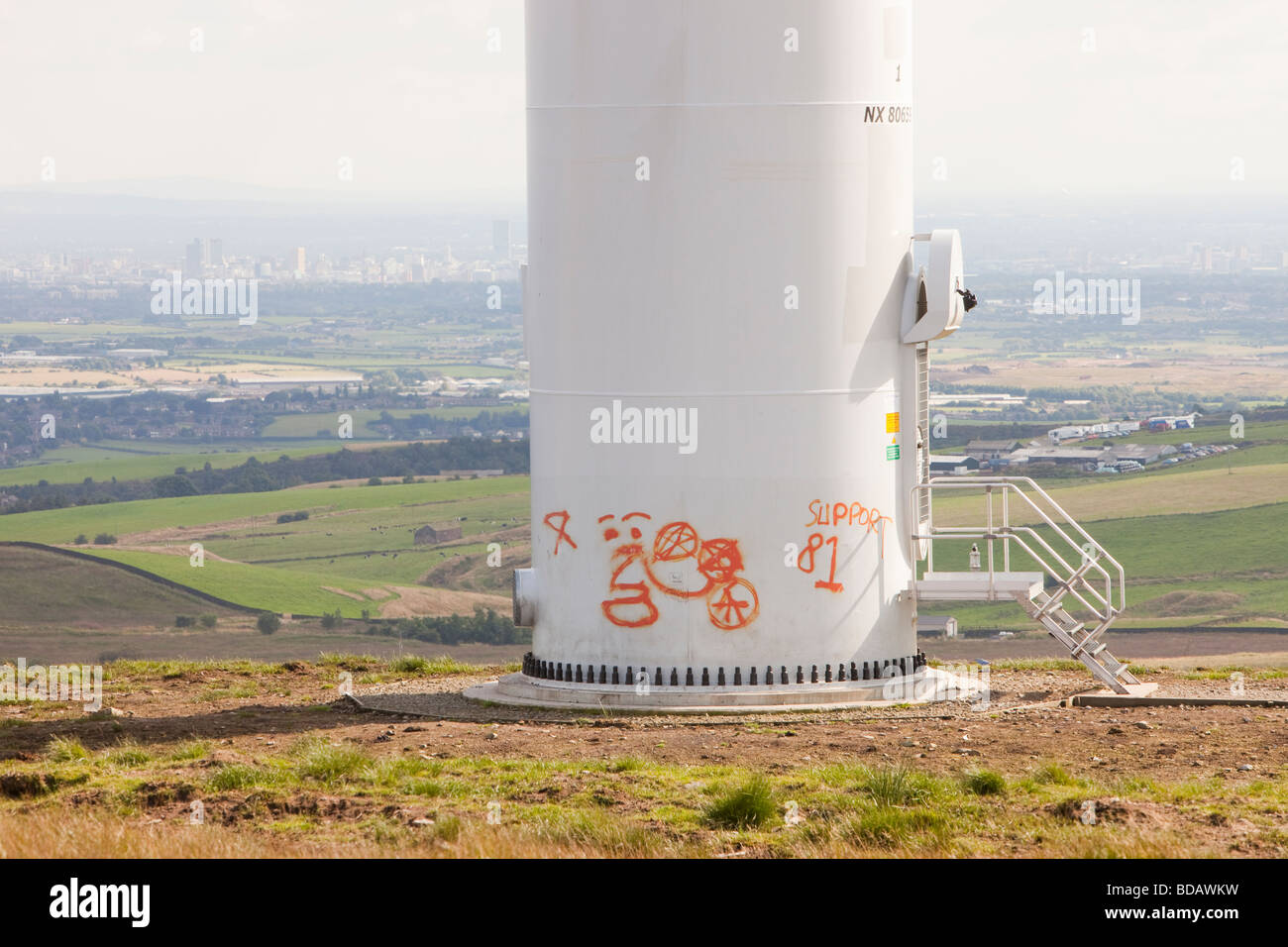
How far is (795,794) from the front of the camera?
1262cm

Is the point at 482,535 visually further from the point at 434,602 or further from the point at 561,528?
the point at 561,528

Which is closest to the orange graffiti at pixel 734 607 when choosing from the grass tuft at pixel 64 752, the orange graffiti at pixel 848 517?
the orange graffiti at pixel 848 517

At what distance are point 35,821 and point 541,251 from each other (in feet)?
28.8

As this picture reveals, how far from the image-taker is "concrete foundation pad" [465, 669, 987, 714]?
17.8 metres

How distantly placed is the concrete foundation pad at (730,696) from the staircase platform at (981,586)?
0.99 m

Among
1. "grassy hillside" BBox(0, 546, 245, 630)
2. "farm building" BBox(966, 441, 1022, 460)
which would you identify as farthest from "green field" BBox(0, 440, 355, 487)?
"farm building" BBox(966, 441, 1022, 460)

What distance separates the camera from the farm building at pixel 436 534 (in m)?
106
